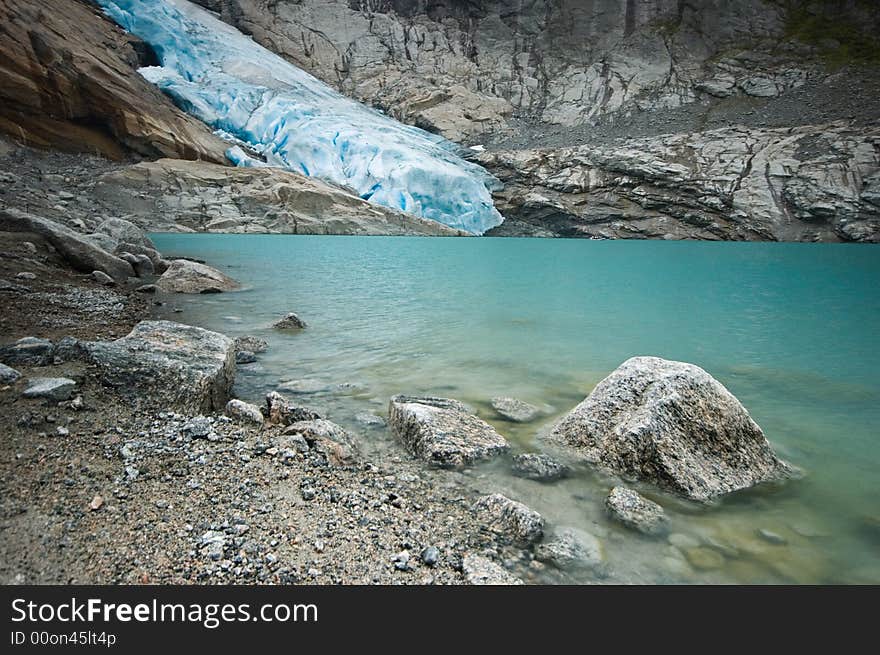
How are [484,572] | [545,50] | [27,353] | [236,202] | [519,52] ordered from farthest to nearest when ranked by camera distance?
[519,52] < [545,50] < [236,202] < [27,353] < [484,572]

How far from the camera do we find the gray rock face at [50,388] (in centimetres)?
394

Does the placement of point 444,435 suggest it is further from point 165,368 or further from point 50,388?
point 50,388

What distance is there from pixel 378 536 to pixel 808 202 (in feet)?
201

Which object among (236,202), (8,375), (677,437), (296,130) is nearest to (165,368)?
(8,375)

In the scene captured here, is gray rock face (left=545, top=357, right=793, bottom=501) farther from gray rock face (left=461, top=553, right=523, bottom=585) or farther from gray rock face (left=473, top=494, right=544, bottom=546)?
gray rock face (left=461, top=553, right=523, bottom=585)

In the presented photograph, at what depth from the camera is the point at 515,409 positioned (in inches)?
229

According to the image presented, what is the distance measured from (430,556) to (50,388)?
358cm

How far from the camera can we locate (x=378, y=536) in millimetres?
3010

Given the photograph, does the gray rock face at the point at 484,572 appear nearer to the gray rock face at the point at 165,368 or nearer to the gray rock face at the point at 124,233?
the gray rock face at the point at 165,368

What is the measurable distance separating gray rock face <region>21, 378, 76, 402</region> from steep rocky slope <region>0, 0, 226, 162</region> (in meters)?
48.1

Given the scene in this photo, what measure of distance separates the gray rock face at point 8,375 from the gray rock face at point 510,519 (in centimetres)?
412

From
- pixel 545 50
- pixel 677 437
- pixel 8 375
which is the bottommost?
pixel 8 375

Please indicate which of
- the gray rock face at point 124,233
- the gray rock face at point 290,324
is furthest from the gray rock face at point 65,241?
the gray rock face at point 290,324

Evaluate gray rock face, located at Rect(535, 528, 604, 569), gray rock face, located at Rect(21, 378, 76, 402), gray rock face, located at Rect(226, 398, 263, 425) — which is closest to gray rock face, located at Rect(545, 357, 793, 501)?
gray rock face, located at Rect(535, 528, 604, 569)
